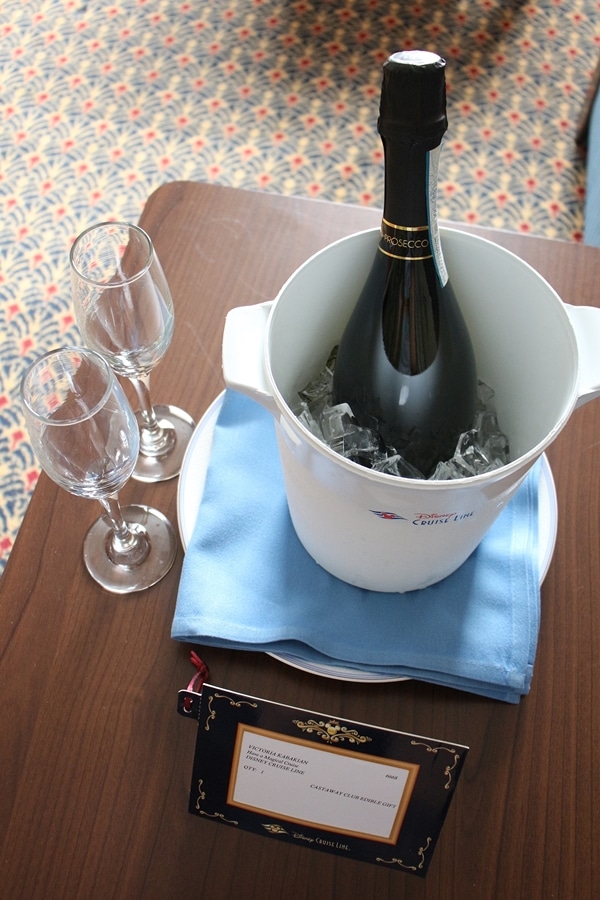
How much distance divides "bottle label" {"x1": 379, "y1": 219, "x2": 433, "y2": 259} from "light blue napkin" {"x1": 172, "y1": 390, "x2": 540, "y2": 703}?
0.65ft

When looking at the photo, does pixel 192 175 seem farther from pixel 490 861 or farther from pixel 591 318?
pixel 490 861

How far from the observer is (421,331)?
1.79 ft

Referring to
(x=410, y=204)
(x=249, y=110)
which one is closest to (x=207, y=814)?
(x=410, y=204)

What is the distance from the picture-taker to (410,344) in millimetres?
553

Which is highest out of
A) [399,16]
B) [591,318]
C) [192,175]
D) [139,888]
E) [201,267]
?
[399,16]

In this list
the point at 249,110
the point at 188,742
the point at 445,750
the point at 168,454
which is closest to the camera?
the point at 445,750

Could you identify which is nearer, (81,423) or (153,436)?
(81,423)

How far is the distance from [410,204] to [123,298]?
0.69 feet

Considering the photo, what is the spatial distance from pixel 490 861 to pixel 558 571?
209 millimetres

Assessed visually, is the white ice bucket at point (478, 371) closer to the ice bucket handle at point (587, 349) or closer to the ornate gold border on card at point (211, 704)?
the ice bucket handle at point (587, 349)

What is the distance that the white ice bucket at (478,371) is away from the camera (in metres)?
0.40

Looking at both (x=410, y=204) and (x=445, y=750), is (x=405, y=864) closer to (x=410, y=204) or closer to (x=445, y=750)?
(x=445, y=750)

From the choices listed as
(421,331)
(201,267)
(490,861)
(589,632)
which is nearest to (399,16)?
(201,267)

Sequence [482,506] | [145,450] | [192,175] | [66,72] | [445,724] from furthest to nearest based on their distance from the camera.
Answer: [66,72] < [192,175] < [145,450] < [445,724] < [482,506]
